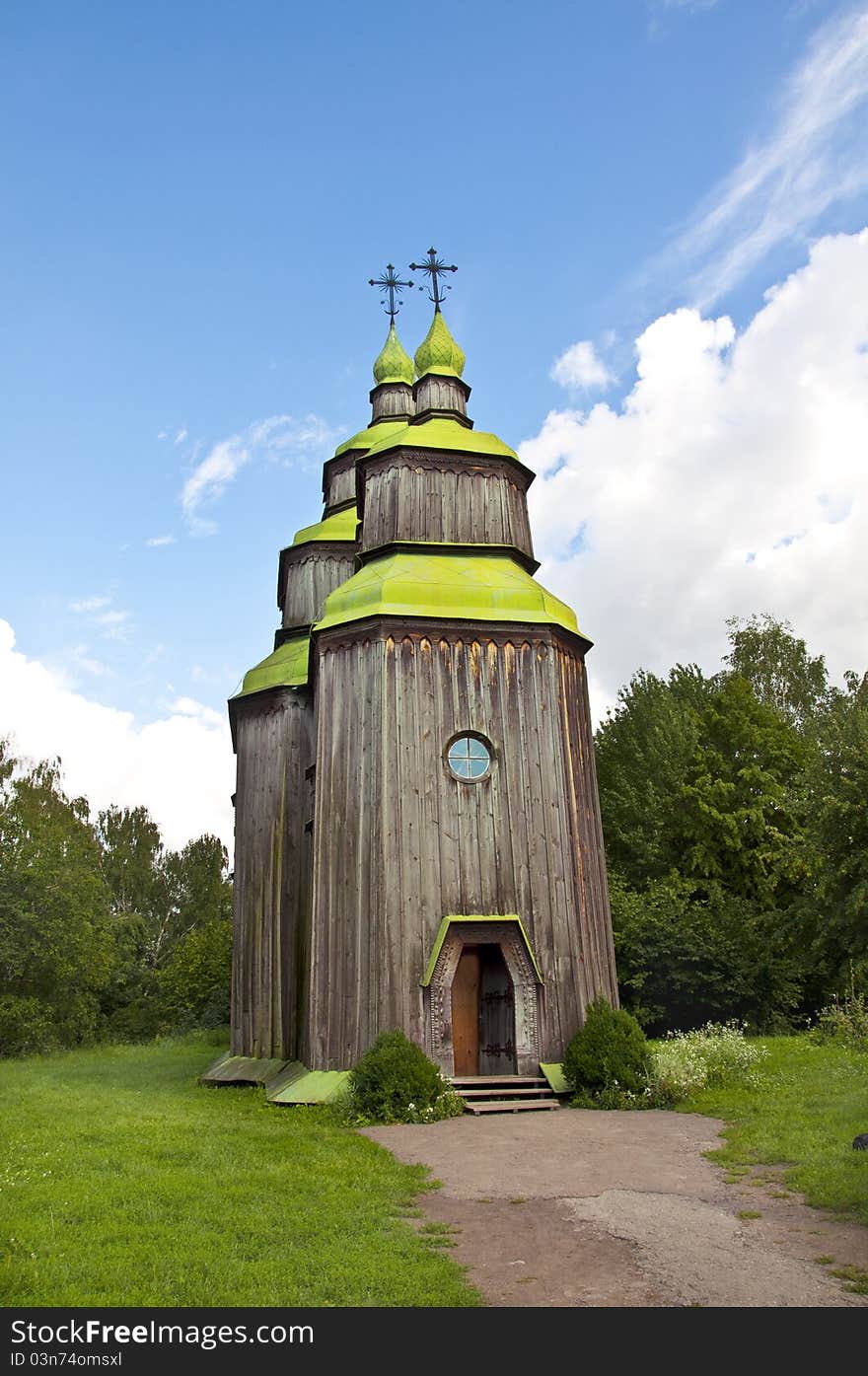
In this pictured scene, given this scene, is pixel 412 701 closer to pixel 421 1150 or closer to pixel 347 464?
pixel 421 1150

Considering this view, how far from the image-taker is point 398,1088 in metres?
12.0

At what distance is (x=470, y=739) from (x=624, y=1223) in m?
8.86

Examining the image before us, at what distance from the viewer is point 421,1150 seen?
1002cm

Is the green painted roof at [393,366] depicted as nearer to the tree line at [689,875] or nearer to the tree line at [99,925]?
the tree line at [689,875]

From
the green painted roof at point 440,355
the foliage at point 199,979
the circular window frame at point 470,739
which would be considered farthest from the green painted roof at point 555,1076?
the foliage at point 199,979

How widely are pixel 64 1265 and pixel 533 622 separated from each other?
11695mm

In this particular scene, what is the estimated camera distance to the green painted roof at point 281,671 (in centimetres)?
2047

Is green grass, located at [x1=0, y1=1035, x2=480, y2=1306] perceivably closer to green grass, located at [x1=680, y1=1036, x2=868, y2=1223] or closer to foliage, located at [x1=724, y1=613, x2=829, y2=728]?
green grass, located at [x1=680, y1=1036, x2=868, y2=1223]

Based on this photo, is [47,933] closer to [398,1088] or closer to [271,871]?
[271,871]

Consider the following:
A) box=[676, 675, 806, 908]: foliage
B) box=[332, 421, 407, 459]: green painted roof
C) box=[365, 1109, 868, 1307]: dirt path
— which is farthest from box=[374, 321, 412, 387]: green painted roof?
box=[365, 1109, 868, 1307]: dirt path

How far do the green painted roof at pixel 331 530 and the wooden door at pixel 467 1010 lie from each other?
1221 centimetres

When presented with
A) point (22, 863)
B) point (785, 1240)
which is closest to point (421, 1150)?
point (785, 1240)
